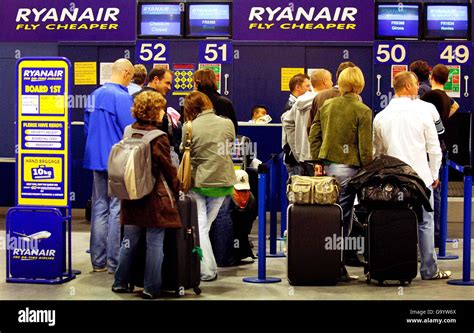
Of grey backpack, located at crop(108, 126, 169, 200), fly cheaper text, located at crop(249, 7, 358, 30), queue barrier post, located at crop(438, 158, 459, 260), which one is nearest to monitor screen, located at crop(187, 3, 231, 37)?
fly cheaper text, located at crop(249, 7, 358, 30)

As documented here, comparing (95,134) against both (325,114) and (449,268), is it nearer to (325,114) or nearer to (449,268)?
(325,114)

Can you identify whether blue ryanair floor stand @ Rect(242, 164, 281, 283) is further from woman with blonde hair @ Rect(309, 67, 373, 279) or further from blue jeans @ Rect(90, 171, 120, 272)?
blue jeans @ Rect(90, 171, 120, 272)

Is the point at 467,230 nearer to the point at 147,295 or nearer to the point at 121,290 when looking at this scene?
the point at 147,295

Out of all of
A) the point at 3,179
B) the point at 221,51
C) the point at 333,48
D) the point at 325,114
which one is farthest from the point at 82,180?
the point at 325,114

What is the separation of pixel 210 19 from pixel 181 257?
6.16 meters

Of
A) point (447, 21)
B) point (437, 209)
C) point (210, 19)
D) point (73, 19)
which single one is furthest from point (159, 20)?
point (437, 209)

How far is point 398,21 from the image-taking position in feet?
39.9

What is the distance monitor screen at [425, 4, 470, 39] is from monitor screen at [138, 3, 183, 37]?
11.0 feet

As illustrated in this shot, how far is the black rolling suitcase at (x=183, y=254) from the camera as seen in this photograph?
6.58 meters

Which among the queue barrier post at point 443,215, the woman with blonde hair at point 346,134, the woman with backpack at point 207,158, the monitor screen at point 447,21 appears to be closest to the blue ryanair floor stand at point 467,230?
the woman with blonde hair at point 346,134

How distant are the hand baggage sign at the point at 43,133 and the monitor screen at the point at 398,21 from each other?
6.06 m

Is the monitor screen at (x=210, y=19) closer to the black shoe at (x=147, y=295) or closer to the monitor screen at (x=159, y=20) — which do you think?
the monitor screen at (x=159, y=20)

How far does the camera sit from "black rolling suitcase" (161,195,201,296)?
6.58m
